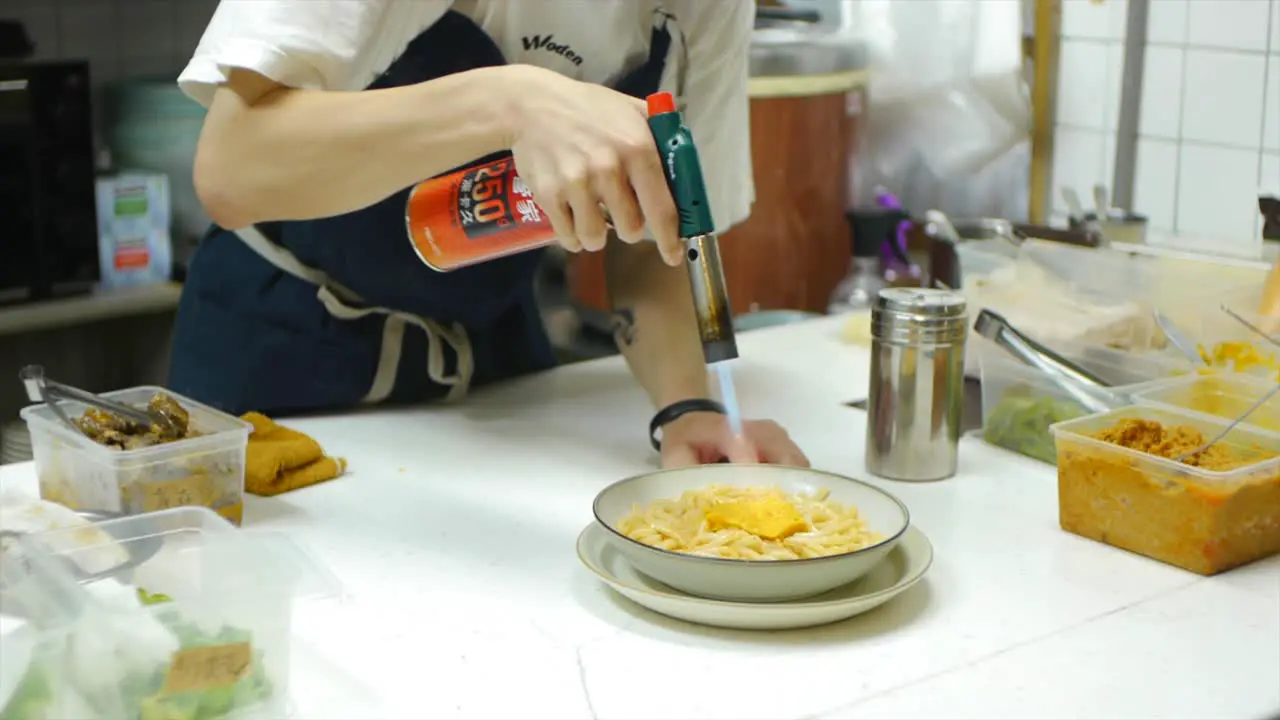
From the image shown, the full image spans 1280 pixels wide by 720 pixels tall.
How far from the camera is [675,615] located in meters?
1.03

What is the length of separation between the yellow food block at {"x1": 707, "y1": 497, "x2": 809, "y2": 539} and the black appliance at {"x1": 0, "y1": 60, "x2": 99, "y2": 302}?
70.1 inches

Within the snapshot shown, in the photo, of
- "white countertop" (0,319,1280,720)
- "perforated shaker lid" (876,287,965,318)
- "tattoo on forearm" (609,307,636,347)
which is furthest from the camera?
"tattoo on forearm" (609,307,636,347)

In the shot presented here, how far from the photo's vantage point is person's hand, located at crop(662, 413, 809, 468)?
1.34 meters

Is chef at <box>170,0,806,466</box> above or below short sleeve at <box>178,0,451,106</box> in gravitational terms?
below

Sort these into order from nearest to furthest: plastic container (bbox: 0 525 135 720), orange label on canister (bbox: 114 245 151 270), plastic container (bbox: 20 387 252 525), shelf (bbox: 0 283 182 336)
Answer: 1. plastic container (bbox: 0 525 135 720)
2. plastic container (bbox: 20 387 252 525)
3. shelf (bbox: 0 283 182 336)
4. orange label on canister (bbox: 114 245 151 270)

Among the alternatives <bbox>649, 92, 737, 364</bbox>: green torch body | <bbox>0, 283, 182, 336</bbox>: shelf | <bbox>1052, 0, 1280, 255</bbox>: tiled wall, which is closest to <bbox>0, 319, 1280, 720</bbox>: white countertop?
<bbox>649, 92, 737, 364</bbox>: green torch body

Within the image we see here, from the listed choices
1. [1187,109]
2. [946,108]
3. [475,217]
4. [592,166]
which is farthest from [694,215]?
[946,108]

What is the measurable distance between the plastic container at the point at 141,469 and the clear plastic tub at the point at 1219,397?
0.82m

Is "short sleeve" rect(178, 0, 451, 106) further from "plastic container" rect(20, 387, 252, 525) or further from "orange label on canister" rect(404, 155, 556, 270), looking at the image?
"plastic container" rect(20, 387, 252, 525)

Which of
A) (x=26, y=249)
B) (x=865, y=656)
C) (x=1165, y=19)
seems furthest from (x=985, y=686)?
(x=26, y=249)

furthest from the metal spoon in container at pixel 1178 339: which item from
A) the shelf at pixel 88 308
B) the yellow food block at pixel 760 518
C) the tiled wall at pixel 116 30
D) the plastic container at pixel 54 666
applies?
the tiled wall at pixel 116 30

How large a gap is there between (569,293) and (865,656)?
186 cm

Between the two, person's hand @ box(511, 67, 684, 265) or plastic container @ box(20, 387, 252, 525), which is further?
plastic container @ box(20, 387, 252, 525)

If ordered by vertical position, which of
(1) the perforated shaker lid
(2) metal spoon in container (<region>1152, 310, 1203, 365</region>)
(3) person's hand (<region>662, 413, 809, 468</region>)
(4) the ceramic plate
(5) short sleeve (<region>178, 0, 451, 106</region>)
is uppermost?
(5) short sleeve (<region>178, 0, 451, 106</region>)
